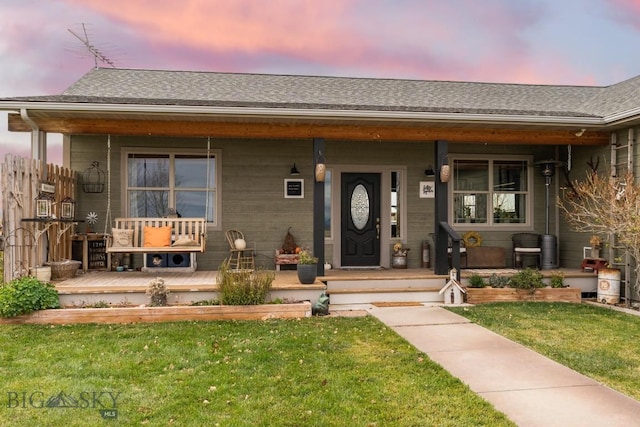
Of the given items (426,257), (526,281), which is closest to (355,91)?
(426,257)

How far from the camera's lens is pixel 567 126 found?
24.4 feet

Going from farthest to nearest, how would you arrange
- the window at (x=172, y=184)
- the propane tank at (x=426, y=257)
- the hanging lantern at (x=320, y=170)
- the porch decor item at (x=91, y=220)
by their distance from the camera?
1. the propane tank at (x=426, y=257)
2. the window at (x=172, y=184)
3. the porch decor item at (x=91, y=220)
4. the hanging lantern at (x=320, y=170)

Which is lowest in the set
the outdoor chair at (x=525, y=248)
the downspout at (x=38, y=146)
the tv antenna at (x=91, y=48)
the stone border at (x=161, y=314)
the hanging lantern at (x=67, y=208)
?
the stone border at (x=161, y=314)

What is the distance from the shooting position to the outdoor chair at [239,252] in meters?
8.15

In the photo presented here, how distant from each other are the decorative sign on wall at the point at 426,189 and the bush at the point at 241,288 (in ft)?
13.8

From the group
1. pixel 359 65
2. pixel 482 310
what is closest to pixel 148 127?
pixel 482 310

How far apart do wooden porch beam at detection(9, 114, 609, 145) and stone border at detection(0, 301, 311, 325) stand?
2.70 m

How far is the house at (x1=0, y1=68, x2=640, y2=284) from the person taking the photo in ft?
23.5

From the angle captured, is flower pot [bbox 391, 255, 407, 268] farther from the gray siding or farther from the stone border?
the stone border

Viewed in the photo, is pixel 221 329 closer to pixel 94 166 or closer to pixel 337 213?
pixel 337 213

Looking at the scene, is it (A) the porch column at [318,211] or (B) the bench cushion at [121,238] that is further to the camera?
(B) the bench cushion at [121,238]

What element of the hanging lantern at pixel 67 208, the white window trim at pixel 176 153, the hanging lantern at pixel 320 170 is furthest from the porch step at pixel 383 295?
the hanging lantern at pixel 67 208

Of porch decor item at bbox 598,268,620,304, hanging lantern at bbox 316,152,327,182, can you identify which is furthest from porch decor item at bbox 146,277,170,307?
porch decor item at bbox 598,268,620,304

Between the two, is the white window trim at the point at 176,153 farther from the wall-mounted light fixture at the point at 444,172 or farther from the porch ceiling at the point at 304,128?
the wall-mounted light fixture at the point at 444,172
